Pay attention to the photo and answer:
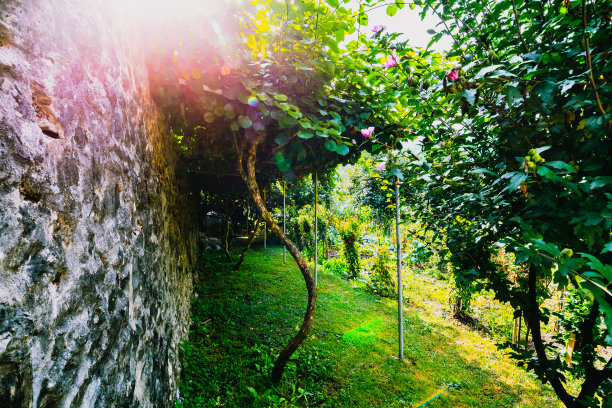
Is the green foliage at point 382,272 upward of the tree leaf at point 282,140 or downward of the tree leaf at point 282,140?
downward

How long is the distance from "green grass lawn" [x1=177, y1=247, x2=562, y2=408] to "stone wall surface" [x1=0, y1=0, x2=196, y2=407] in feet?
3.43

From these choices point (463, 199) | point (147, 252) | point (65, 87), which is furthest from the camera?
point (147, 252)

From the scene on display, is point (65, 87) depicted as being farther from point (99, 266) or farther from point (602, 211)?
point (602, 211)

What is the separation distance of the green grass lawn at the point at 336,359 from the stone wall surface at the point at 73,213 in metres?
1.04

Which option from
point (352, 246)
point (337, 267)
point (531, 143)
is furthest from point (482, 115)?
point (337, 267)

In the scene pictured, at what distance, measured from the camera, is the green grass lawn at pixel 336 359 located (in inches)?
95.3

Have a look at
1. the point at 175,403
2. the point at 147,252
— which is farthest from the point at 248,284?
the point at 147,252

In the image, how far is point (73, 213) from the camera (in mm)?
904

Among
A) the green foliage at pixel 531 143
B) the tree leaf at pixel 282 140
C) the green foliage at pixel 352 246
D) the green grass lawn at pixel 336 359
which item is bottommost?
the green grass lawn at pixel 336 359

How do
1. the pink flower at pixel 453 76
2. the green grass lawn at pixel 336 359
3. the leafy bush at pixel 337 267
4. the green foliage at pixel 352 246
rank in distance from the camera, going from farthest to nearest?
the leafy bush at pixel 337 267
the green foliage at pixel 352 246
the green grass lawn at pixel 336 359
the pink flower at pixel 453 76

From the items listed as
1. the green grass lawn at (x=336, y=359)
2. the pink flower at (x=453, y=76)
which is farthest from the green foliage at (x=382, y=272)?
the pink flower at (x=453, y=76)

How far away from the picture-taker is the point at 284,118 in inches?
75.2

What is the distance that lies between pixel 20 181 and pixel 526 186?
5.33 feet

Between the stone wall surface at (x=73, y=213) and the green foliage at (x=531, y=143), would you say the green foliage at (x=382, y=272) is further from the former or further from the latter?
the stone wall surface at (x=73, y=213)
